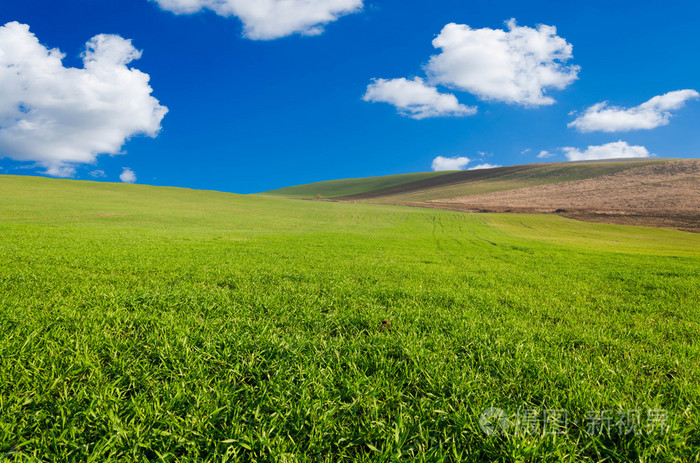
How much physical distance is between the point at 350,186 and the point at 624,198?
125956 mm

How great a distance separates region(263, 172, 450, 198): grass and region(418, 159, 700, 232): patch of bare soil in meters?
74.1

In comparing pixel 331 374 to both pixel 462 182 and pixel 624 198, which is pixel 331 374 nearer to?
pixel 624 198

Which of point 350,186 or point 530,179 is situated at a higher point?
point 350,186

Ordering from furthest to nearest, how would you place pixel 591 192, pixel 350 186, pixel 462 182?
pixel 350 186 → pixel 462 182 → pixel 591 192

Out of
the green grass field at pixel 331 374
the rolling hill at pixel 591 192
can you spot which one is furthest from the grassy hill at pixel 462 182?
the green grass field at pixel 331 374

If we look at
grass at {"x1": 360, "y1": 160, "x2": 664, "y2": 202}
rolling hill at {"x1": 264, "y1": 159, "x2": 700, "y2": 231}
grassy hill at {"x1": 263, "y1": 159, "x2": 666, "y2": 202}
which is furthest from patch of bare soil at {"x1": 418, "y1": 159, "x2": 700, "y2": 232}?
grassy hill at {"x1": 263, "y1": 159, "x2": 666, "y2": 202}

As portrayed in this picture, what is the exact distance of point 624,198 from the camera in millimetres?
72312

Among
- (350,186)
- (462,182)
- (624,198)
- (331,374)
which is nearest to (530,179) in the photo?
(462,182)

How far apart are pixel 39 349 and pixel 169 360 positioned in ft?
5.07

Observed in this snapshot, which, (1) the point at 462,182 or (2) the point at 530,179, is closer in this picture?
(2) the point at 530,179

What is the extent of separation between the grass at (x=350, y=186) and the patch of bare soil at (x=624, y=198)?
74.1 meters

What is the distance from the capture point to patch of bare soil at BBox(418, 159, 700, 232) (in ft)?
172

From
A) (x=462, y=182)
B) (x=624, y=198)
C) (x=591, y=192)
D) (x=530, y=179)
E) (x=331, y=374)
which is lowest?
(x=624, y=198)

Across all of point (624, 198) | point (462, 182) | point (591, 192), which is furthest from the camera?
point (462, 182)
